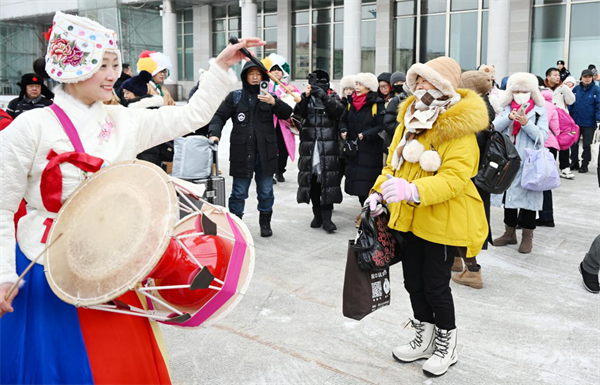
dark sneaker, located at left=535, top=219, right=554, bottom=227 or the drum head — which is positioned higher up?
the drum head

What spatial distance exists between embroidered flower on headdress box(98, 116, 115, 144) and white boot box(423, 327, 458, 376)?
219 cm

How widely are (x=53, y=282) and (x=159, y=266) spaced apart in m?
0.37

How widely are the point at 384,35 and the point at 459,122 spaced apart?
802 inches

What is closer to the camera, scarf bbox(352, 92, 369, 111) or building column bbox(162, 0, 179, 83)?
scarf bbox(352, 92, 369, 111)

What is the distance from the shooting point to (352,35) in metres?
20.7

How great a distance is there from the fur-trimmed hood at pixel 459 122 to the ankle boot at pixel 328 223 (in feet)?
11.8

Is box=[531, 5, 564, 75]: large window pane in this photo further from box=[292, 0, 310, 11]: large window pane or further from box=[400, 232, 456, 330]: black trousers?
box=[400, 232, 456, 330]: black trousers

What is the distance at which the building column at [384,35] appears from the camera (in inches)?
872

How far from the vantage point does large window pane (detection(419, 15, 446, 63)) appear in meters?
21.0

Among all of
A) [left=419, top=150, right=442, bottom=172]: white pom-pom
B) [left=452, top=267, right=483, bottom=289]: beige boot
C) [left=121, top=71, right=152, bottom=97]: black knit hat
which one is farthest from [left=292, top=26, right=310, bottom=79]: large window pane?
[left=419, top=150, right=442, bottom=172]: white pom-pom

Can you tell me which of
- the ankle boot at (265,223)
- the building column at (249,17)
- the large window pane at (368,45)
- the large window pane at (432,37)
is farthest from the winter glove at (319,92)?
the building column at (249,17)

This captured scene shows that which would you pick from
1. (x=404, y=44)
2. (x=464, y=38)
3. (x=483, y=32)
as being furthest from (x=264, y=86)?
(x=404, y=44)

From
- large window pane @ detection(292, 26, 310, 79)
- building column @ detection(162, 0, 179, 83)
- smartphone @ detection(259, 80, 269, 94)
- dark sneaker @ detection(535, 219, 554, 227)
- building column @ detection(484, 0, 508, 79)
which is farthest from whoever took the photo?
building column @ detection(162, 0, 179, 83)

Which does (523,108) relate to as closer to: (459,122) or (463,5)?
(459,122)
